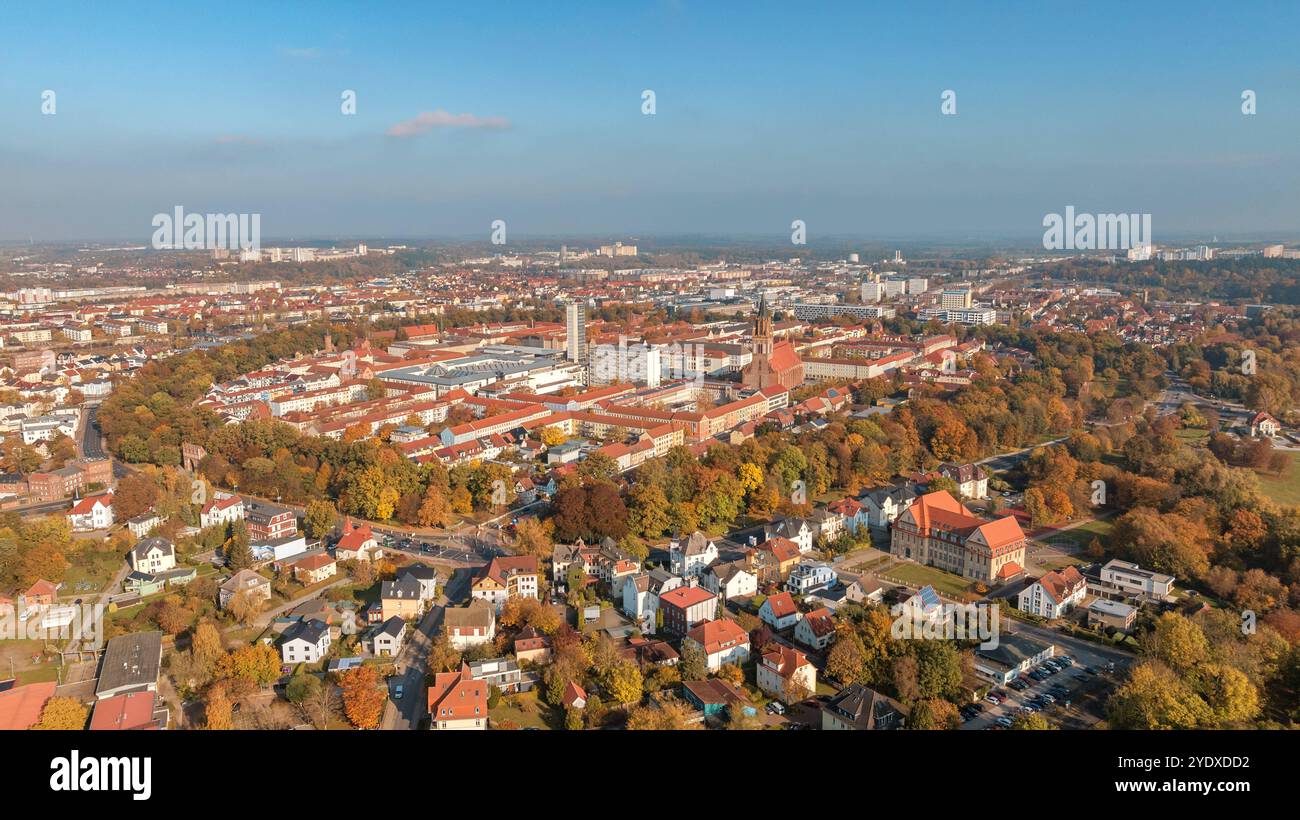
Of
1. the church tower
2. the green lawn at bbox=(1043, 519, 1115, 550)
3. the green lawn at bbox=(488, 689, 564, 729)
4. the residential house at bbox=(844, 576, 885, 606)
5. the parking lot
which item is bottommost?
the parking lot

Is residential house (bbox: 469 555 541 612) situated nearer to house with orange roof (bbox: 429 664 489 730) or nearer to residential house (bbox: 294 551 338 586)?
residential house (bbox: 294 551 338 586)

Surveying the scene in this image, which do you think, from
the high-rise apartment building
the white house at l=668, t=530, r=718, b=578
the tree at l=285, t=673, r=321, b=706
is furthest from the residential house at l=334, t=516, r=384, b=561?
the high-rise apartment building

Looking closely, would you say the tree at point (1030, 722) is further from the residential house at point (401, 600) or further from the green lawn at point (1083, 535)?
the residential house at point (401, 600)

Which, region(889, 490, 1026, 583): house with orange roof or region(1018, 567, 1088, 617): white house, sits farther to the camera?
region(889, 490, 1026, 583): house with orange roof

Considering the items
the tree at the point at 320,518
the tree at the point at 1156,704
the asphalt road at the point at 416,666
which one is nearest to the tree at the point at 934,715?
the tree at the point at 1156,704

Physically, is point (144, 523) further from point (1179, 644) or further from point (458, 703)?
point (1179, 644)
